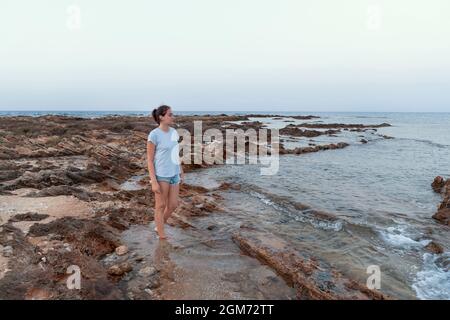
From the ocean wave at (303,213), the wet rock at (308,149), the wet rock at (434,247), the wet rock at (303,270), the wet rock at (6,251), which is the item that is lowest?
the wet rock at (434,247)

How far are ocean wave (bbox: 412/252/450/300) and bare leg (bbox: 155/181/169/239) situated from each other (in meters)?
4.11

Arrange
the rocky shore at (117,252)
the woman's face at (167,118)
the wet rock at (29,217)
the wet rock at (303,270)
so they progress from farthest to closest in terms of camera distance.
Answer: the wet rock at (29,217), the woman's face at (167,118), the wet rock at (303,270), the rocky shore at (117,252)

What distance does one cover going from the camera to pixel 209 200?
9.68m

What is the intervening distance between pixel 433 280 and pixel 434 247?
1557mm

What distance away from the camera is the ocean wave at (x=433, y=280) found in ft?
16.5

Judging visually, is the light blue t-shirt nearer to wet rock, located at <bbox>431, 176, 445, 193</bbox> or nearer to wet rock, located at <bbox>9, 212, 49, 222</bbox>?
wet rock, located at <bbox>9, 212, 49, 222</bbox>

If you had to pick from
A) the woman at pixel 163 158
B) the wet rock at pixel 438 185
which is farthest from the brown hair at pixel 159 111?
the wet rock at pixel 438 185

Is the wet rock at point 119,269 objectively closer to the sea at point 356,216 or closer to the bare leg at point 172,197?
the bare leg at point 172,197

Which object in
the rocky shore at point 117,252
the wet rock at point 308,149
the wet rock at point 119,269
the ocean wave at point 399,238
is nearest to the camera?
the rocky shore at point 117,252

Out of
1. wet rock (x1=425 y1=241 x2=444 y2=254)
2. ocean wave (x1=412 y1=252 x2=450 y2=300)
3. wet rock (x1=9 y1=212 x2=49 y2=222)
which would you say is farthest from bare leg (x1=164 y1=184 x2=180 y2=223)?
wet rock (x1=425 y1=241 x2=444 y2=254)

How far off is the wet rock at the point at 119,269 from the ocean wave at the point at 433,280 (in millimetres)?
4155

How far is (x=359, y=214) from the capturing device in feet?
30.1

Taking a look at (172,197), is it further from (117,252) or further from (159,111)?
(159,111)

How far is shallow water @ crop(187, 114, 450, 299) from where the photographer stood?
19.2 feet
